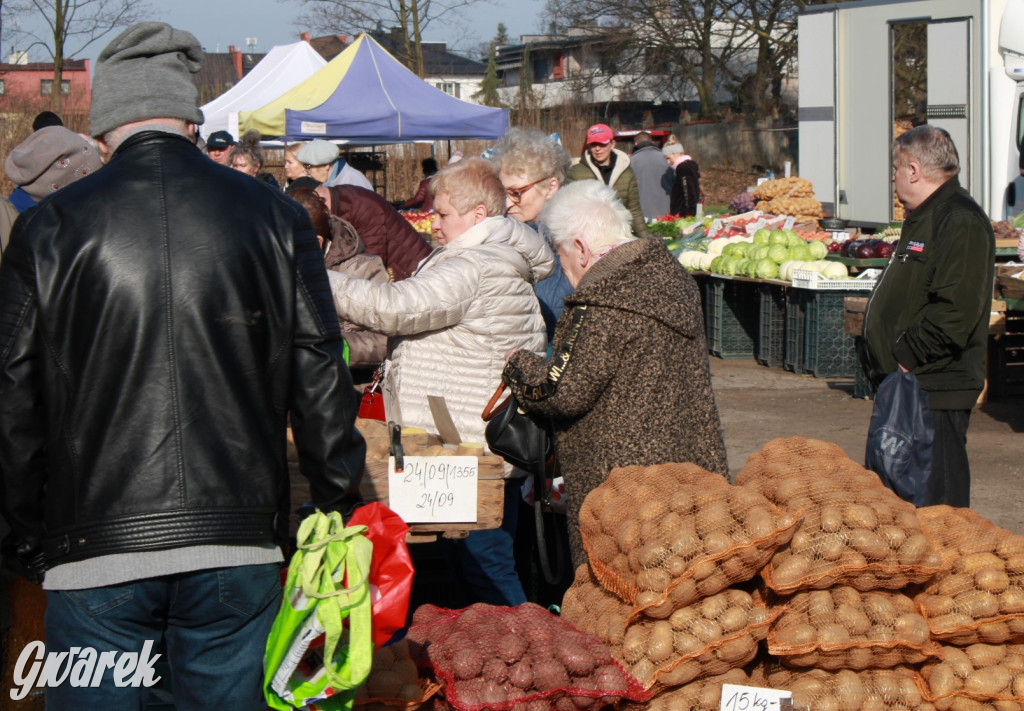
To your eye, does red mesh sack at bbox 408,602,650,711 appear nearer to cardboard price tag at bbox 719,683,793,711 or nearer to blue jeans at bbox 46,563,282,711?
cardboard price tag at bbox 719,683,793,711

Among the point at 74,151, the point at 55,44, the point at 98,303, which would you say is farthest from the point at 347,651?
the point at 55,44

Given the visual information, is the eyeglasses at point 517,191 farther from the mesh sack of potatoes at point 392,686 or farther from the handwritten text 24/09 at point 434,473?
the mesh sack of potatoes at point 392,686

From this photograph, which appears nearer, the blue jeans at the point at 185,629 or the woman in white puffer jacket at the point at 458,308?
the blue jeans at the point at 185,629

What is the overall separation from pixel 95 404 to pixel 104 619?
431 millimetres

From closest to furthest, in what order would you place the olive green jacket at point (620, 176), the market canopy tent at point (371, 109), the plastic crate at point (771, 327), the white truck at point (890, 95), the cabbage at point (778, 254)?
the plastic crate at point (771, 327) < the cabbage at point (778, 254) < the olive green jacket at point (620, 176) < the white truck at point (890, 95) < the market canopy tent at point (371, 109)

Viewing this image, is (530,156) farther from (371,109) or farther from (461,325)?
(371,109)

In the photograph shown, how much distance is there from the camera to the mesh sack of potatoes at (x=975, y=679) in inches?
128

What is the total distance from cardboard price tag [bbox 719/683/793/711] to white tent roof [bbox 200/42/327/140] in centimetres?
1588

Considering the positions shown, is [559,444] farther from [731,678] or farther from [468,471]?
[731,678]

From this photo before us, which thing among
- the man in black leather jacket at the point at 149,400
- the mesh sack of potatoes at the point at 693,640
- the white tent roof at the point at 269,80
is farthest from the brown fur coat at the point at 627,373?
the white tent roof at the point at 269,80

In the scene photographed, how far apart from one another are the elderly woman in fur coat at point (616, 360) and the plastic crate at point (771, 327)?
6668mm

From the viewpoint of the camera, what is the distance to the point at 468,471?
11.4 feet

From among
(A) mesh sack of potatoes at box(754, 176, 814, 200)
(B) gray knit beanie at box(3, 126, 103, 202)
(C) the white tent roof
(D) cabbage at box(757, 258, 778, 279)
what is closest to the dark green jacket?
(B) gray knit beanie at box(3, 126, 103, 202)

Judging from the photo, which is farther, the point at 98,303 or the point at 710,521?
the point at 710,521
